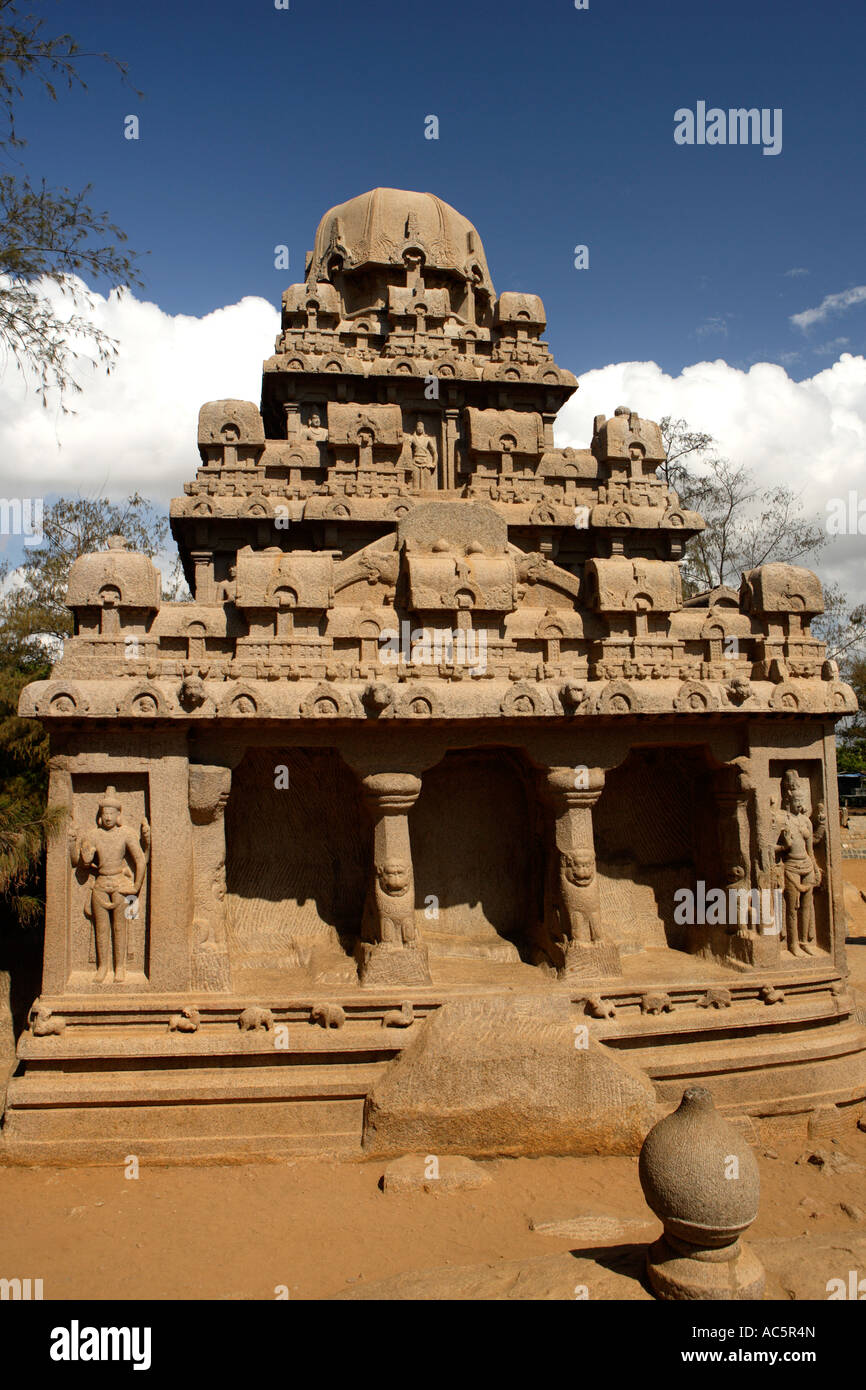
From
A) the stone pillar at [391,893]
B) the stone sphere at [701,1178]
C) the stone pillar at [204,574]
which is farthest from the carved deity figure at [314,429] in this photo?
the stone sphere at [701,1178]

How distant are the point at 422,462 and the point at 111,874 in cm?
750

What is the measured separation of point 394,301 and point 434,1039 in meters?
11.1

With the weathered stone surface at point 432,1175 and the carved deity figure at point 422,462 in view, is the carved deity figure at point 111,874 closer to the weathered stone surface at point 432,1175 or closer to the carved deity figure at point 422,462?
the weathered stone surface at point 432,1175

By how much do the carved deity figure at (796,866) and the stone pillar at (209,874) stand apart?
18.4 ft

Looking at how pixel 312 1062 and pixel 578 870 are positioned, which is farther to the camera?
pixel 578 870

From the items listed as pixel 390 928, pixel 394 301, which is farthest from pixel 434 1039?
pixel 394 301

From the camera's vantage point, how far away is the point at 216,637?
9.10 metres

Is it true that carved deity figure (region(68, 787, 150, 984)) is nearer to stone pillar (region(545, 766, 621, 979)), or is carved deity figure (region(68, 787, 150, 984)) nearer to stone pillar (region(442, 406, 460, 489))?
stone pillar (region(545, 766, 621, 979))

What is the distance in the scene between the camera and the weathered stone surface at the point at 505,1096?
7.35m

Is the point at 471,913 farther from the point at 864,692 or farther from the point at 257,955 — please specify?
the point at 864,692

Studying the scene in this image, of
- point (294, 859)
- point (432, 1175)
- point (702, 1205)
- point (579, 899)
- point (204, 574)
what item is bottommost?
point (432, 1175)

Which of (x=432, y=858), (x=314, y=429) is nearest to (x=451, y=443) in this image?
(x=314, y=429)

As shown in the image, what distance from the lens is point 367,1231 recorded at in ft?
20.7

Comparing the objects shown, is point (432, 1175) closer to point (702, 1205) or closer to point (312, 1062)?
point (312, 1062)
